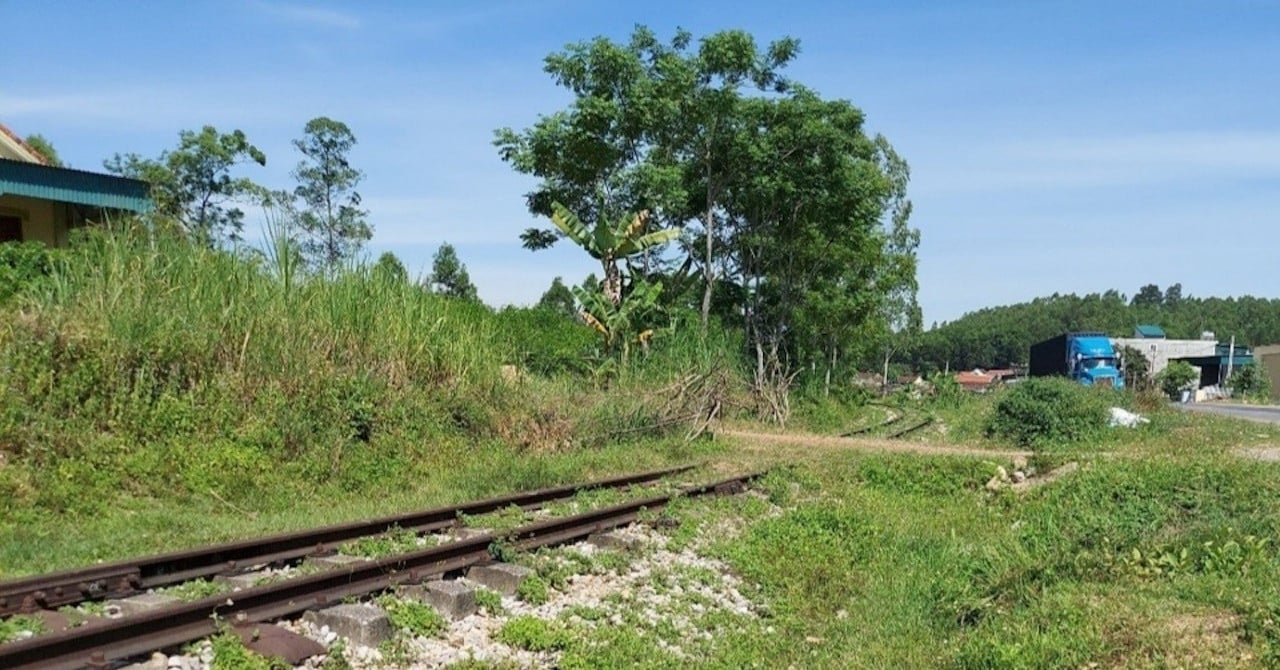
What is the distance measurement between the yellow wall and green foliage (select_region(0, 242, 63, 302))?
20.4 ft

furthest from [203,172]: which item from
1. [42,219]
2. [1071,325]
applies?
[1071,325]

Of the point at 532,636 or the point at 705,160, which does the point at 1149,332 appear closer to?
the point at 705,160

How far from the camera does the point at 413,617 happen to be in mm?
5844

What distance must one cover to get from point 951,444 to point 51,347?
17140mm

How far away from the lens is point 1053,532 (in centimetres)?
873

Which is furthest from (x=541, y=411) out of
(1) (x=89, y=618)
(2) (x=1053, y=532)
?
(1) (x=89, y=618)

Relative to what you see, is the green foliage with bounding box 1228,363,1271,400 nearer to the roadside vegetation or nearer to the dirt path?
the roadside vegetation

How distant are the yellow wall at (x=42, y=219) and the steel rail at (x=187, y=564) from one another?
16526 millimetres

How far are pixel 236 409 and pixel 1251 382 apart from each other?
63026 millimetres

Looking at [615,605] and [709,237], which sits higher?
[709,237]

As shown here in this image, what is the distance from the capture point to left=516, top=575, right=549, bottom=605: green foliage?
6699mm

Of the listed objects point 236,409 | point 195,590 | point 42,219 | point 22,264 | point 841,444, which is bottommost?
point 841,444

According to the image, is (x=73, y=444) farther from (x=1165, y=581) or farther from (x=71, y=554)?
(x=1165, y=581)

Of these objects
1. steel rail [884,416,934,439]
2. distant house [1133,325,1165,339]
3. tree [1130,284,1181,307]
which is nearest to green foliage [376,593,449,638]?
steel rail [884,416,934,439]
